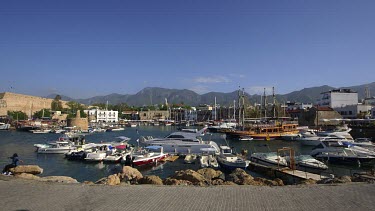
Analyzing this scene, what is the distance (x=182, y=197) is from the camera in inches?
480

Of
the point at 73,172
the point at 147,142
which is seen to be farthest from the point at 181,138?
the point at 73,172

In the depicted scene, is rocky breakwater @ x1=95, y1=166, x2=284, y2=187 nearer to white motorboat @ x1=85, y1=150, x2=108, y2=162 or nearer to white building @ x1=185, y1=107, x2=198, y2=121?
white motorboat @ x1=85, y1=150, x2=108, y2=162

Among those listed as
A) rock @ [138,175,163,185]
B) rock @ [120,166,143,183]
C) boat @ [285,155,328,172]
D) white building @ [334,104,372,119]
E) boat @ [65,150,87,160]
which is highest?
white building @ [334,104,372,119]

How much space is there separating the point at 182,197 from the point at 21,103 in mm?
146138

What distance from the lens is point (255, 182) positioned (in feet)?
56.0

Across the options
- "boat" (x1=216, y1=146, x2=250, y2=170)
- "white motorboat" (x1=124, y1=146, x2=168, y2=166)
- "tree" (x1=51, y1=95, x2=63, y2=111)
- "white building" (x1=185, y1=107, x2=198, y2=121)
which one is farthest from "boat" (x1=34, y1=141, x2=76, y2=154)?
"white building" (x1=185, y1=107, x2=198, y2=121)

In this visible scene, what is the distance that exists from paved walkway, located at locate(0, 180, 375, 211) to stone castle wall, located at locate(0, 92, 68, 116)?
13386 cm

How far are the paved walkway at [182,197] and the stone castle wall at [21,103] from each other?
439 feet

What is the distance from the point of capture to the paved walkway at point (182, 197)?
1087 centimetres

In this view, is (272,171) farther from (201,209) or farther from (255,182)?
(201,209)

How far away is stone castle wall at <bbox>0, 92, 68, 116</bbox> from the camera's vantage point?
129625 mm

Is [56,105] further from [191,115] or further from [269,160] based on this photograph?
[269,160]

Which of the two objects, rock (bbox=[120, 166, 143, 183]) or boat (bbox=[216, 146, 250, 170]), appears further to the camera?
boat (bbox=[216, 146, 250, 170])

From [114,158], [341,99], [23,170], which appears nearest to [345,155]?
[114,158]
